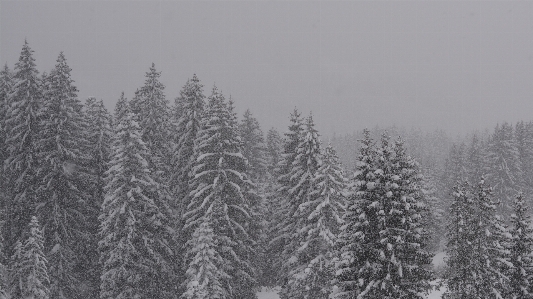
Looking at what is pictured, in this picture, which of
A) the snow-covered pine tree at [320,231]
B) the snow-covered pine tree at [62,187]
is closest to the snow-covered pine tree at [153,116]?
the snow-covered pine tree at [62,187]

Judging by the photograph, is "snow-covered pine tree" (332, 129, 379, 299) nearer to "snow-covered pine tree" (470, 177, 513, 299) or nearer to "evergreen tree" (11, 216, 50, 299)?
"snow-covered pine tree" (470, 177, 513, 299)

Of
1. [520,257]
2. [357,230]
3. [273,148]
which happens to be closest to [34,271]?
[357,230]

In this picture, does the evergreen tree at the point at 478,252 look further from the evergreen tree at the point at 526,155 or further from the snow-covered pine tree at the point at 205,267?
the evergreen tree at the point at 526,155

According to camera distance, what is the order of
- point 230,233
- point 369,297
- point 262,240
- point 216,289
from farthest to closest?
point 262,240 → point 230,233 → point 216,289 → point 369,297

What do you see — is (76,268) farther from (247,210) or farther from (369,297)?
(369,297)

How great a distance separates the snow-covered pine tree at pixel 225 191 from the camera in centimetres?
2848

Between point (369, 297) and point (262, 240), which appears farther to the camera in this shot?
point (262, 240)

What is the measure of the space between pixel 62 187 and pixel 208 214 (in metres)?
12.6

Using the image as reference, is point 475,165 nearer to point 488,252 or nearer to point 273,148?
point 273,148

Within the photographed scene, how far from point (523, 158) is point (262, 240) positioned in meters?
52.2

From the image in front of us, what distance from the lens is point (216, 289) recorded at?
2577 cm

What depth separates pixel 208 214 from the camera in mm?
28016

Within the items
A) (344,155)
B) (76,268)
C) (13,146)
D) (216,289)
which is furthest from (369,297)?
(344,155)

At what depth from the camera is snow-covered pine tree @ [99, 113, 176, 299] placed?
89.1 feet
